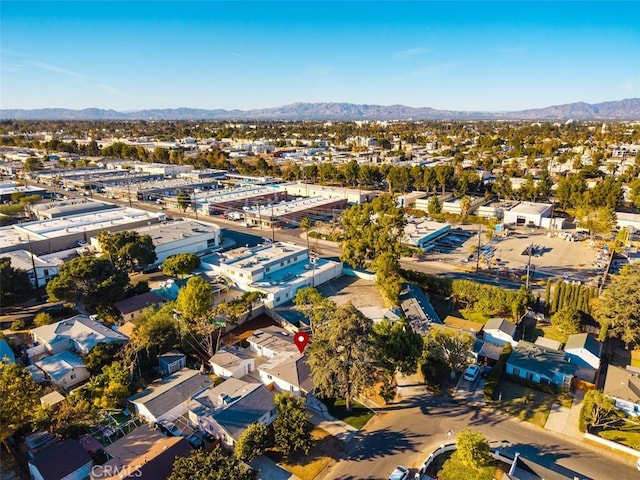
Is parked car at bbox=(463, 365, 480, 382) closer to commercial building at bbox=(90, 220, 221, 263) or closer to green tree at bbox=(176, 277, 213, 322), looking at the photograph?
green tree at bbox=(176, 277, 213, 322)

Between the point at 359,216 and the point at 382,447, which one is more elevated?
the point at 359,216

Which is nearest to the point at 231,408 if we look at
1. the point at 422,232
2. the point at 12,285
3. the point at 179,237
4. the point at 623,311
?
the point at 12,285

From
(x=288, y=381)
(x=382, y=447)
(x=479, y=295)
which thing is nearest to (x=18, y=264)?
(x=288, y=381)

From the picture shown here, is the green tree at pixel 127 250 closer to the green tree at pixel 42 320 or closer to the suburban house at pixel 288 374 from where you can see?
the green tree at pixel 42 320

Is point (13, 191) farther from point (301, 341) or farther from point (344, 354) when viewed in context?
point (344, 354)

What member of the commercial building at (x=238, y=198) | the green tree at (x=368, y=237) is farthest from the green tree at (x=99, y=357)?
the commercial building at (x=238, y=198)

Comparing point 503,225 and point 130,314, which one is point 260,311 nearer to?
point 130,314
